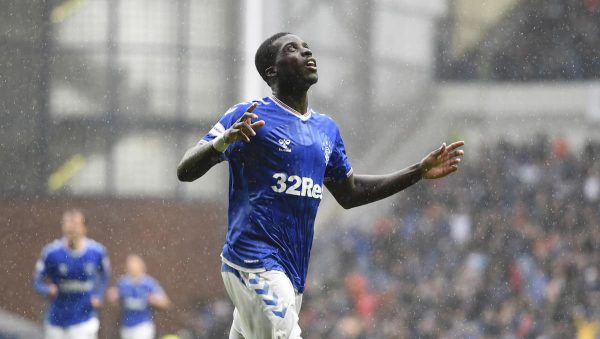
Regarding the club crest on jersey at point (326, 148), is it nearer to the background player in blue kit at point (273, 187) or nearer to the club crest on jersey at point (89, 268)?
the background player in blue kit at point (273, 187)

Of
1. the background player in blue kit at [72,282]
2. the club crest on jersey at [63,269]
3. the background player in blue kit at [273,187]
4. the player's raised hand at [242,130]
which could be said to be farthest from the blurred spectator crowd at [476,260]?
the player's raised hand at [242,130]

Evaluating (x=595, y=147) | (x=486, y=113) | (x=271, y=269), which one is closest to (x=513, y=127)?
(x=486, y=113)

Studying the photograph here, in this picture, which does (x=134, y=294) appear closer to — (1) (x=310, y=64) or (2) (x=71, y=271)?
(2) (x=71, y=271)

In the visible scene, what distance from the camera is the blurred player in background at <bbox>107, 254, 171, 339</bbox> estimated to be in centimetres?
1235

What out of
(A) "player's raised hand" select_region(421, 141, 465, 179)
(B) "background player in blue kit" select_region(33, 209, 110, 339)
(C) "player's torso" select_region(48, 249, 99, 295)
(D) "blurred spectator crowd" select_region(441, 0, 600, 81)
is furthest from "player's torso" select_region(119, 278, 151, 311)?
(A) "player's raised hand" select_region(421, 141, 465, 179)

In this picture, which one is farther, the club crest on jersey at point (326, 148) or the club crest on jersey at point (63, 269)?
the club crest on jersey at point (63, 269)

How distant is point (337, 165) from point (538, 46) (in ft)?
45.0

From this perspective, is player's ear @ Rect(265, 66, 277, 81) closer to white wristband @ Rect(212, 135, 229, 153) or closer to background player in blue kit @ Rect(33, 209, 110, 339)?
white wristband @ Rect(212, 135, 229, 153)

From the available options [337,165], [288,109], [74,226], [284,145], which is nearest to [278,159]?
[284,145]

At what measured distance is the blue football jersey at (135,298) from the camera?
12.4 metres

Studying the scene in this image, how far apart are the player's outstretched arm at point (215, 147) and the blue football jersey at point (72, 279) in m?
5.24

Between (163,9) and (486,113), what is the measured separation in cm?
507

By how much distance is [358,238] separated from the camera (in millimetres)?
16922

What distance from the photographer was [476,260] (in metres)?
15.3
